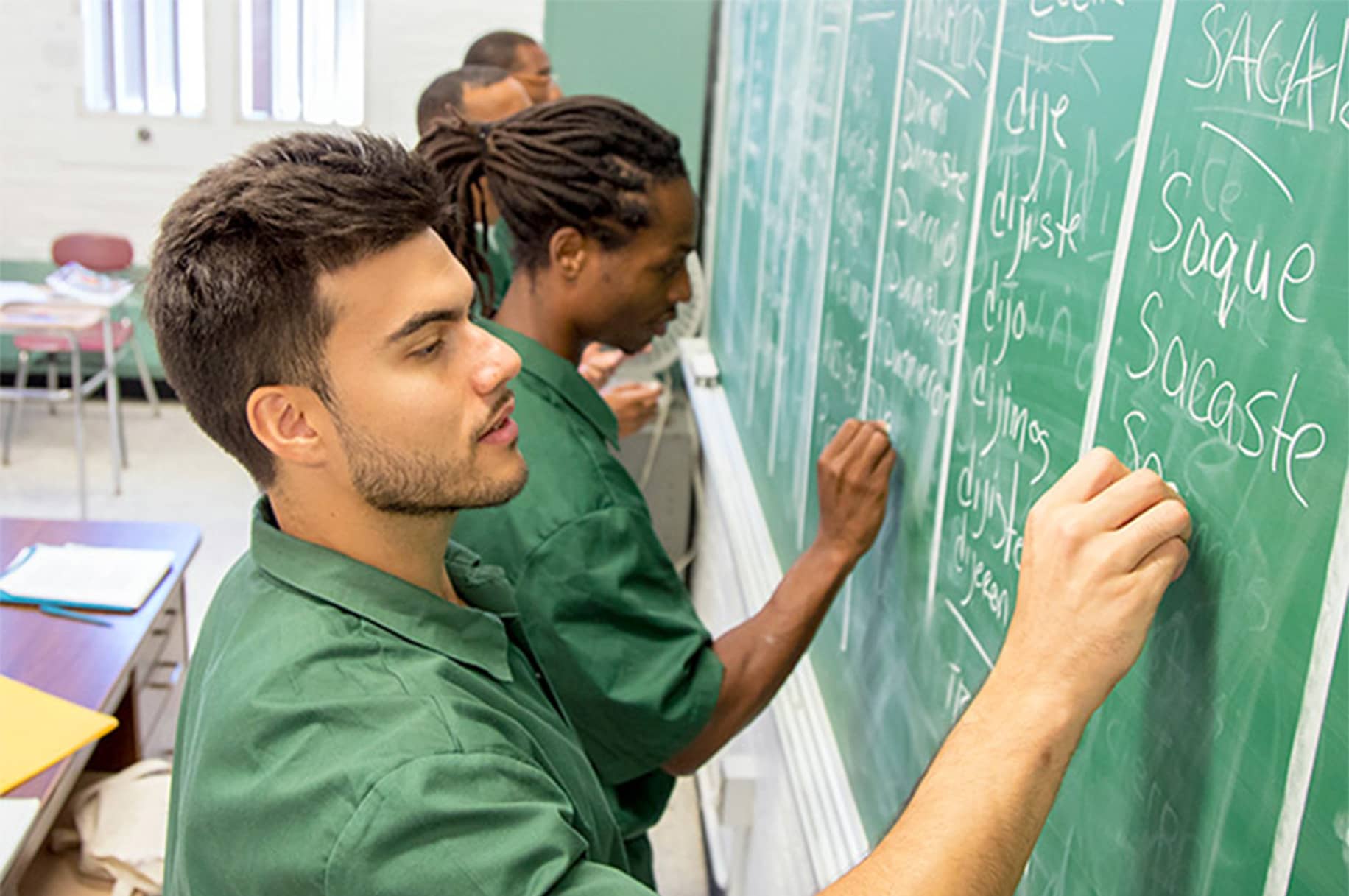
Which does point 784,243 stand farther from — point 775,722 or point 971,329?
point 971,329

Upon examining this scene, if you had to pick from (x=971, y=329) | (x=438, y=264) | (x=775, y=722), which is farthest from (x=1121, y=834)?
(x=775, y=722)

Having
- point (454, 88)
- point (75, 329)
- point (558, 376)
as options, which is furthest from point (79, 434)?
point (558, 376)

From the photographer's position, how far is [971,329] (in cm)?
132

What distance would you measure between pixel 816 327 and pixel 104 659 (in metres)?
1.32

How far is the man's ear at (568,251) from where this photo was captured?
5.84ft

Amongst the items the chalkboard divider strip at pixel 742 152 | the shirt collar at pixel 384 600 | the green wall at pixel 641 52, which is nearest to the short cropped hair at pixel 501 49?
the green wall at pixel 641 52

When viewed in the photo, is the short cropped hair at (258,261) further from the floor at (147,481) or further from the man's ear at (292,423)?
the floor at (147,481)

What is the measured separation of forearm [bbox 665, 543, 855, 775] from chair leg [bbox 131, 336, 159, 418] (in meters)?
5.12

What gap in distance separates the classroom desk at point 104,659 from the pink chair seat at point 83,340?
2.69 m

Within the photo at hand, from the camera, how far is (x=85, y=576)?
250 centimetres

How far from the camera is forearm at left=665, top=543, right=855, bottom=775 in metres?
1.65

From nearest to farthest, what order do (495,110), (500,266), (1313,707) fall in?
(1313,707)
(500,266)
(495,110)

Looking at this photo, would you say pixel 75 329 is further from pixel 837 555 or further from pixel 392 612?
pixel 392 612

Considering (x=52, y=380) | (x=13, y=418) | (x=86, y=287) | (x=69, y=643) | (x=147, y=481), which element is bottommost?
(x=147, y=481)
